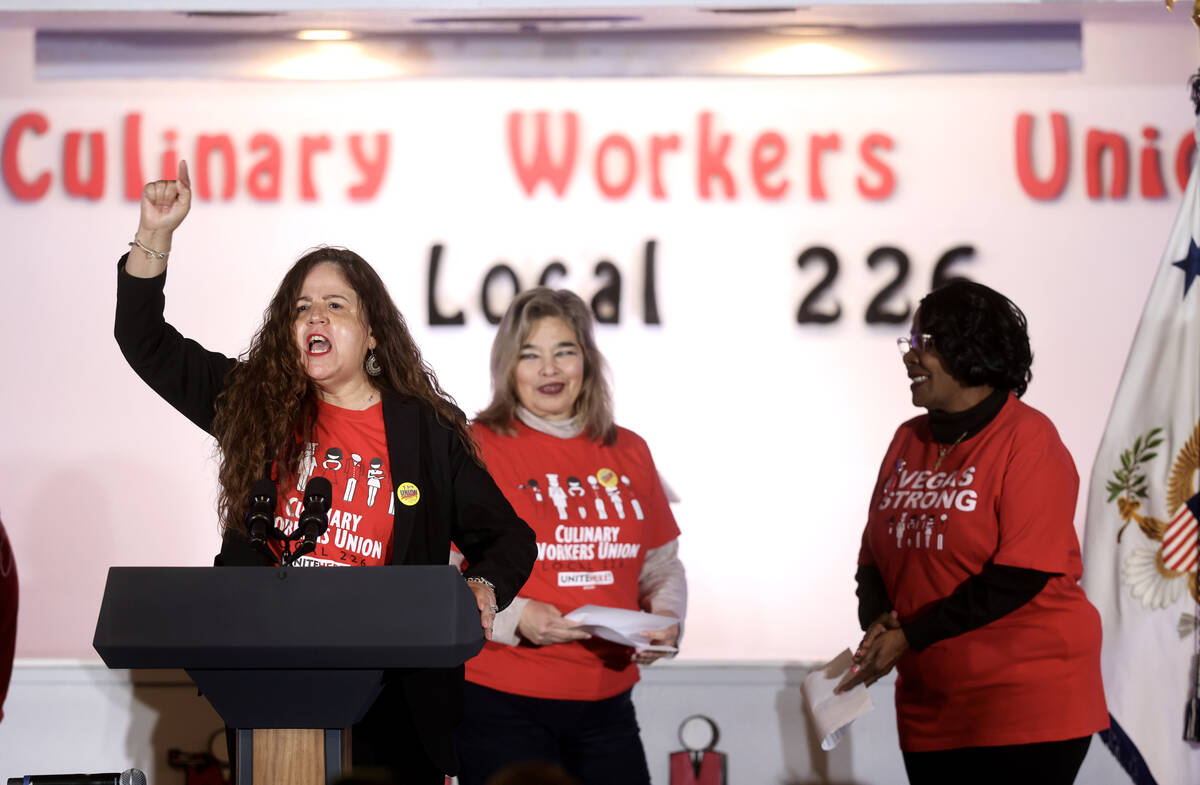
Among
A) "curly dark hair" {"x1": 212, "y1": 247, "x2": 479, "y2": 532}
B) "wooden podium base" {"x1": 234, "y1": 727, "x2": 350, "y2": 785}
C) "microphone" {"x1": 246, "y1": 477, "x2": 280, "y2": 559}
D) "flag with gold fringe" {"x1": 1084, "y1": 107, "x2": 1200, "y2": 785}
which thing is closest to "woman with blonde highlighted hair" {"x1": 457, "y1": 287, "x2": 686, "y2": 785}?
"curly dark hair" {"x1": 212, "y1": 247, "x2": 479, "y2": 532}

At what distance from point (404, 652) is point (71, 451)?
2.91 metres

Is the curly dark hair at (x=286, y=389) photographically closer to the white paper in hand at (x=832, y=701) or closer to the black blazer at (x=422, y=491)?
the black blazer at (x=422, y=491)

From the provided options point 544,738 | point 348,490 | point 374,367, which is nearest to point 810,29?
point 374,367

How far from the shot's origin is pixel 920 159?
4.09 metres

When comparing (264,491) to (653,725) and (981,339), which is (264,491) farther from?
(653,725)

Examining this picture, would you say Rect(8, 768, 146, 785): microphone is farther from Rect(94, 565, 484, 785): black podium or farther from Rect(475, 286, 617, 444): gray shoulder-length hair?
Rect(475, 286, 617, 444): gray shoulder-length hair

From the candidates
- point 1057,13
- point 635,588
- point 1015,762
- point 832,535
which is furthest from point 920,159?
point 1015,762

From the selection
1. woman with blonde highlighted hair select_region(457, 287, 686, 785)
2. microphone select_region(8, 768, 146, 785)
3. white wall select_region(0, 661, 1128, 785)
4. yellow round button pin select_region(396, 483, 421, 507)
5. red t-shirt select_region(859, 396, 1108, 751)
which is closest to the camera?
microphone select_region(8, 768, 146, 785)

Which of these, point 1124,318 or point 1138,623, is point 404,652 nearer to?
point 1138,623

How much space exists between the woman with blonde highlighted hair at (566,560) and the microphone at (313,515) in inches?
30.7

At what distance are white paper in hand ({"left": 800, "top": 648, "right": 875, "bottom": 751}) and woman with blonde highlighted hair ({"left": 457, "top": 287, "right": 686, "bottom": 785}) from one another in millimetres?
333

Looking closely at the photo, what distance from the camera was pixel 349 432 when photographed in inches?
86.0

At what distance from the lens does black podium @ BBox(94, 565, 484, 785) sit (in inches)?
61.2

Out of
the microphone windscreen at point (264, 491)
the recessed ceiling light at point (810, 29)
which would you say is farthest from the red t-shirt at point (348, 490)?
the recessed ceiling light at point (810, 29)
